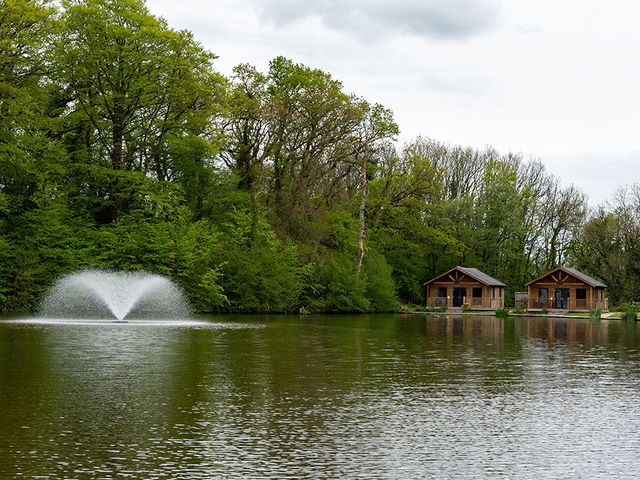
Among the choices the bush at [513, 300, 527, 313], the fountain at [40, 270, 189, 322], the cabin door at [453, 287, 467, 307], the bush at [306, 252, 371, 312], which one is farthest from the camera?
the cabin door at [453, 287, 467, 307]

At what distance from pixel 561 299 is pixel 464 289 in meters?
9.84

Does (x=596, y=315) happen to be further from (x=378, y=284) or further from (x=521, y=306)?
(x=378, y=284)

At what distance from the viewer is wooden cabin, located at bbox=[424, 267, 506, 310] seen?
293 feet

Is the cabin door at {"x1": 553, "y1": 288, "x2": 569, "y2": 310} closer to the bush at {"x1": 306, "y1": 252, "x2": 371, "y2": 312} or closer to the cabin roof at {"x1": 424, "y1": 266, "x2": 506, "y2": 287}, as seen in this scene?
the cabin roof at {"x1": 424, "y1": 266, "x2": 506, "y2": 287}

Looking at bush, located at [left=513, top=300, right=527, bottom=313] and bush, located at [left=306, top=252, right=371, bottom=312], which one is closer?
bush, located at [left=306, top=252, right=371, bottom=312]

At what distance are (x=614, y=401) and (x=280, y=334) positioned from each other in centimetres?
2310

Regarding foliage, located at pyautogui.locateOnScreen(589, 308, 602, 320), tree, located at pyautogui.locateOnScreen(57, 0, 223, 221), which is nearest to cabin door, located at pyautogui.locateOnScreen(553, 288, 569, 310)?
foliage, located at pyautogui.locateOnScreen(589, 308, 602, 320)

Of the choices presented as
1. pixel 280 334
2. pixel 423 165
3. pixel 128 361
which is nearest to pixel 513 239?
pixel 423 165

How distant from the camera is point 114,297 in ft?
190

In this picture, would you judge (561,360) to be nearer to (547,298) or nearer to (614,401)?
(614,401)

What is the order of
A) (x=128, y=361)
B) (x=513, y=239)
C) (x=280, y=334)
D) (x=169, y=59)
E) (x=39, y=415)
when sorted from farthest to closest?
1. (x=513, y=239)
2. (x=169, y=59)
3. (x=280, y=334)
4. (x=128, y=361)
5. (x=39, y=415)

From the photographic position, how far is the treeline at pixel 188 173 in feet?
189

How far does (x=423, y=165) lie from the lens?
82500mm

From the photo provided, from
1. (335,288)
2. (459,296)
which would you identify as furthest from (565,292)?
(335,288)
